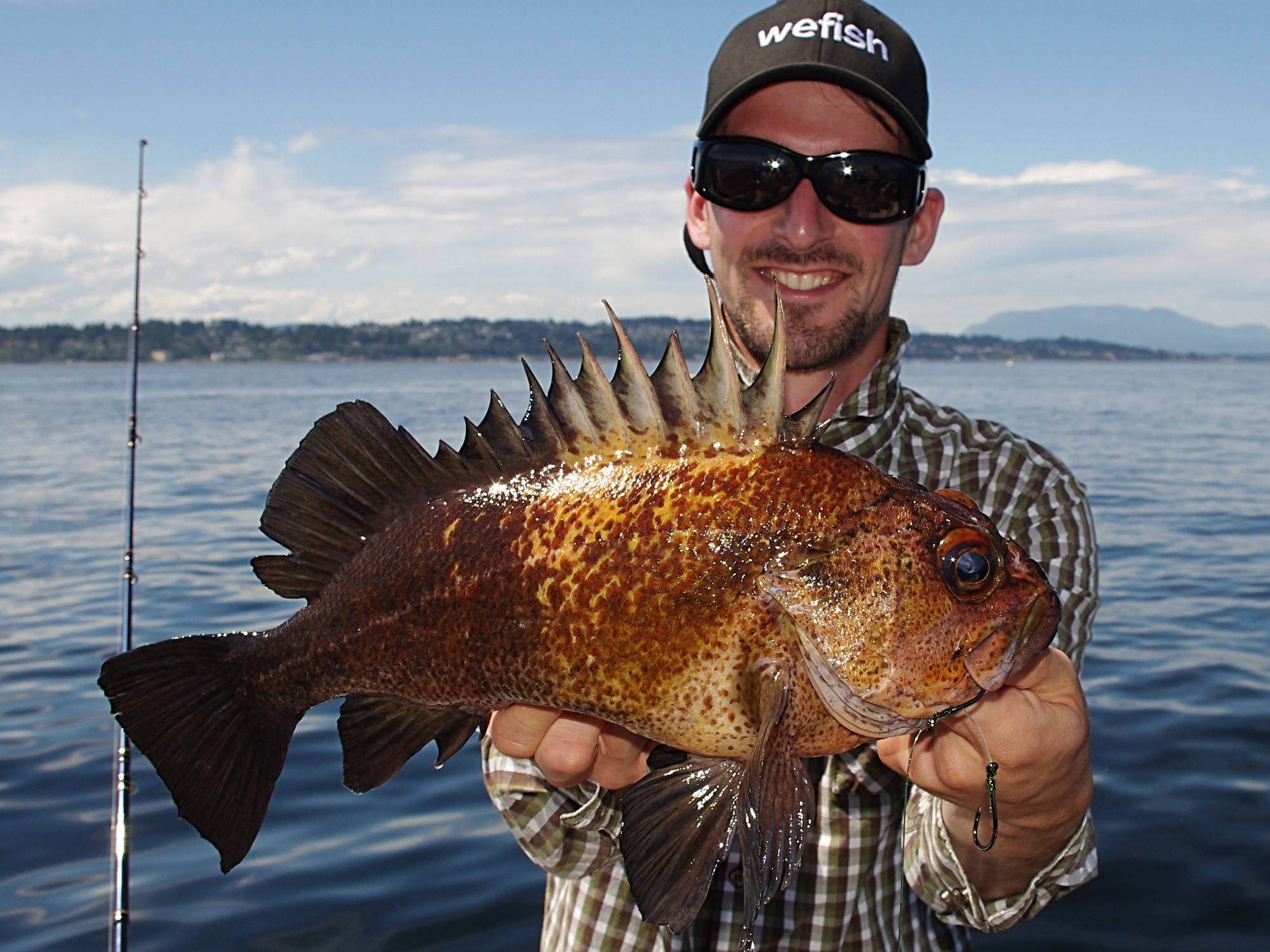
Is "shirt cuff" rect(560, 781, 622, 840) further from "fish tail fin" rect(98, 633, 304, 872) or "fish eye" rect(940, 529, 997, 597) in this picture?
"fish eye" rect(940, 529, 997, 597)

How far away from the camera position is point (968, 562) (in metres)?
2.04

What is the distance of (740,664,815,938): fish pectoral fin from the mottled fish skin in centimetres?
5

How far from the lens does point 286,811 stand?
7.26 metres

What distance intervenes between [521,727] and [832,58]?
2.64 m

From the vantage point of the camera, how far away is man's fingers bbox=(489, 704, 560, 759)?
252 centimetres

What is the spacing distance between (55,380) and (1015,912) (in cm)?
10524

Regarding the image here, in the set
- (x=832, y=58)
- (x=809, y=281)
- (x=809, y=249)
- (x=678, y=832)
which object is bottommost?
(x=678, y=832)

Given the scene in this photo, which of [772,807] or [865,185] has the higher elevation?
[865,185]

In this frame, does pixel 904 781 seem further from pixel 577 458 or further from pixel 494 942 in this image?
pixel 494 942

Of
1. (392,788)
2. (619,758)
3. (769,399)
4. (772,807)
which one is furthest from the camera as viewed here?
(392,788)

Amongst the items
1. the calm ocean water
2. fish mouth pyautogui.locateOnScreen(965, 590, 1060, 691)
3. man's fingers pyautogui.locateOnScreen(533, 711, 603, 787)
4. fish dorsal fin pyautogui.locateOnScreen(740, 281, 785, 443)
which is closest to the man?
man's fingers pyautogui.locateOnScreen(533, 711, 603, 787)

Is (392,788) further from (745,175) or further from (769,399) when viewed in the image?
(769,399)

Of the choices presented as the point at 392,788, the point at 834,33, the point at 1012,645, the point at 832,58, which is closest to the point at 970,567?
the point at 1012,645

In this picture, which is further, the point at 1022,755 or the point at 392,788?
the point at 392,788
